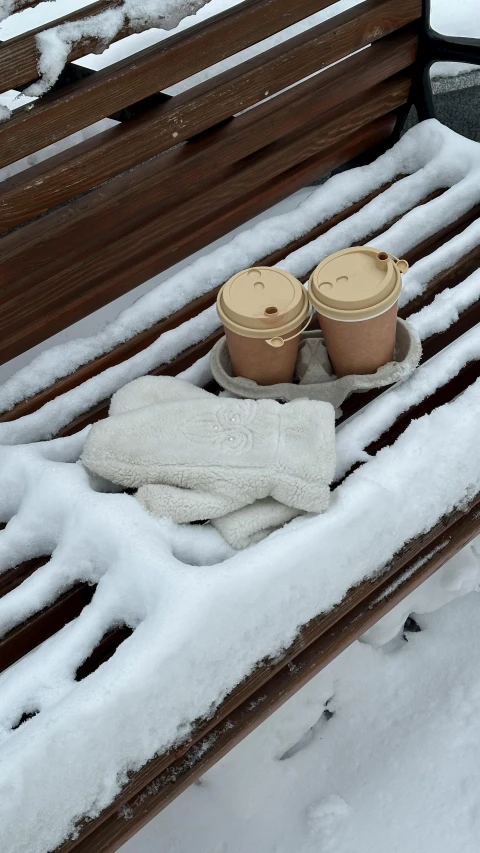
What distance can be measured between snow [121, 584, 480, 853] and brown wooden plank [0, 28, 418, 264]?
0.89 m

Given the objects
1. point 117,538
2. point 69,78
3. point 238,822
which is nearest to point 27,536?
point 117,538

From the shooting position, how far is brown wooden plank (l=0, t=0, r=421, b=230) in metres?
1.42

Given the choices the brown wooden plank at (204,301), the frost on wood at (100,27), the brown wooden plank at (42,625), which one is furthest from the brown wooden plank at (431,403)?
the frost on wood at (100,27)

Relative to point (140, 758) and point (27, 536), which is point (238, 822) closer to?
point (140, 758)

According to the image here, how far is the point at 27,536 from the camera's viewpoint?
3.99 feet

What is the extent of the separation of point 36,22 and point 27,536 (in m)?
1.72

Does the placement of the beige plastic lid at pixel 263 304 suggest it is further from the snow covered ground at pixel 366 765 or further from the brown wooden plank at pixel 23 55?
the snow covered ground at pixel 366 765

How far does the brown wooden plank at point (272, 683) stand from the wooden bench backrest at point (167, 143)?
2.58ft

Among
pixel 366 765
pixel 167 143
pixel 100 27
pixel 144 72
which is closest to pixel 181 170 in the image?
pixel 167 143

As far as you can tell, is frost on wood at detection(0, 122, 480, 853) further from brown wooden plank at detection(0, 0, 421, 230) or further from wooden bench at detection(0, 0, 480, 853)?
brown wooden plank at detection(0, 0, 421, 230)

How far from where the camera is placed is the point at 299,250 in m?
1.64

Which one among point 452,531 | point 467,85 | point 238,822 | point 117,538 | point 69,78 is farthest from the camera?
point 467,85

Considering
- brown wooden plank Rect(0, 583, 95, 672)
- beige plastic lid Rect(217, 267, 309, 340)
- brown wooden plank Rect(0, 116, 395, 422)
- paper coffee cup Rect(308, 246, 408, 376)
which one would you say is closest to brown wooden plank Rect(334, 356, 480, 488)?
paper coffee cup Rect(308, 246, 408, 376)

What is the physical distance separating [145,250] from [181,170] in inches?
6.7
